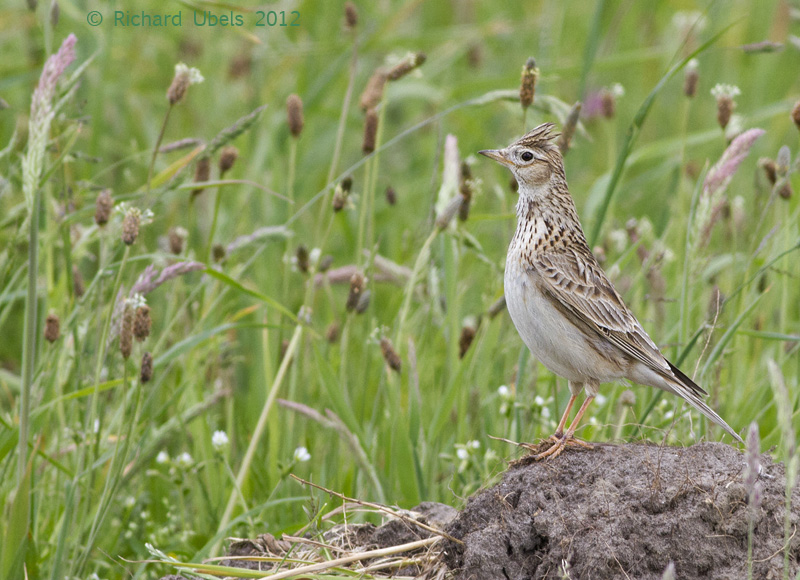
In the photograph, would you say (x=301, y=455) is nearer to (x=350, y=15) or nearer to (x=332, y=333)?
(x=332, y=333)

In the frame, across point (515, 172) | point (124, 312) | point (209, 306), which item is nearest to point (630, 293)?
point (515, 172)

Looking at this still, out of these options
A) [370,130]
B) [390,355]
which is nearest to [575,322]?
[390,355]

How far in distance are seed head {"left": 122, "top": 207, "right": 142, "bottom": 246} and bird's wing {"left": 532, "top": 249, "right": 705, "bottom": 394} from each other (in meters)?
1.80

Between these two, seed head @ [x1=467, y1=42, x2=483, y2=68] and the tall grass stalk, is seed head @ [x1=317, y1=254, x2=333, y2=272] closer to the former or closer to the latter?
the tall grass stalk

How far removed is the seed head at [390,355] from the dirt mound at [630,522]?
1144 millimetres

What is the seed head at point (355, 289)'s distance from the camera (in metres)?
4.94

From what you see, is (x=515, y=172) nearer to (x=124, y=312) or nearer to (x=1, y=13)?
(x=124, y=312)

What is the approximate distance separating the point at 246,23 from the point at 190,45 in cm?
119

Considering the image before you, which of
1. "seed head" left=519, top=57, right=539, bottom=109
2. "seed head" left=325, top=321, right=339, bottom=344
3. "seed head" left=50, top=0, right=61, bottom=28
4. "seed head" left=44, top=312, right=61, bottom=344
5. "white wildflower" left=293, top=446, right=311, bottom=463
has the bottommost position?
"white wildflower" left=293, top=446, right=311, bottom=463

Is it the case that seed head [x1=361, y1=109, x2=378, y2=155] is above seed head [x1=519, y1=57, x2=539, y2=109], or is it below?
below

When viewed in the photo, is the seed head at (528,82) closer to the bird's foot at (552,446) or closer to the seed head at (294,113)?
the seed head at (294,113)

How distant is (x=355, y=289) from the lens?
195 inches

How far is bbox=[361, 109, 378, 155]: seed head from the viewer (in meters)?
5.30

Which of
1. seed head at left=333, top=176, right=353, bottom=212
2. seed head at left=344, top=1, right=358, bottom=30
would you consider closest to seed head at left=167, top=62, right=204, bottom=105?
seed head at left=333, top=176, right=353, bottom=212
